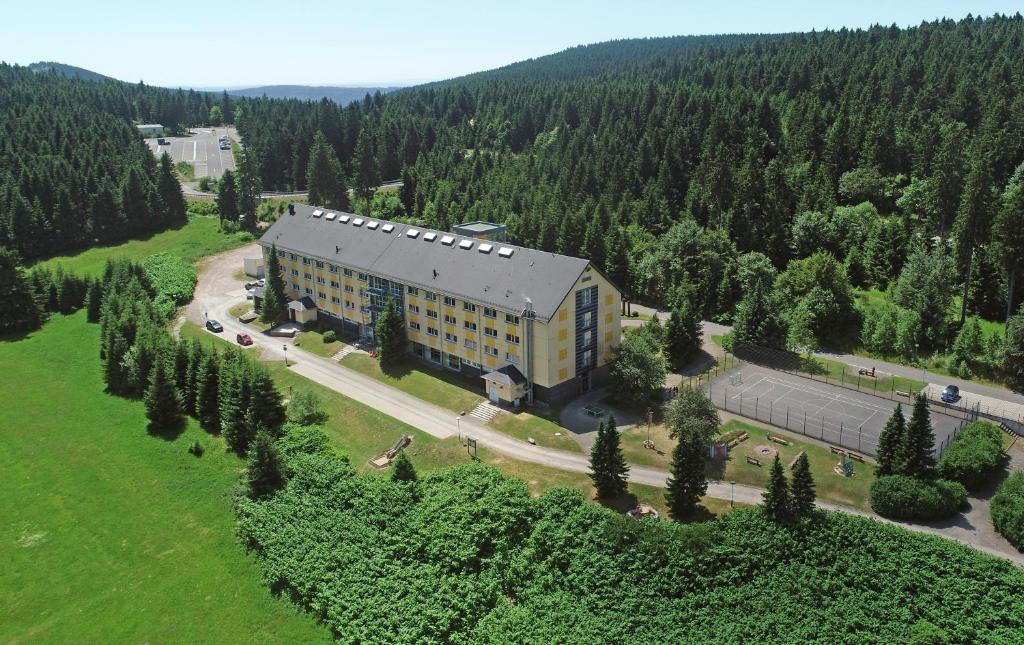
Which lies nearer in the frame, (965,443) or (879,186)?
(965,443)

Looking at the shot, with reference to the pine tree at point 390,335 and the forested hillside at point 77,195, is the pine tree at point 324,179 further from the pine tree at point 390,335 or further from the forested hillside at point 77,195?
the pine tree at point 390,335

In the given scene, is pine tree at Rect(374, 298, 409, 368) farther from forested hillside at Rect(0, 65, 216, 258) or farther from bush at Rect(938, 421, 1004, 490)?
forested hillside at Rect(0, 65, 216, 258)

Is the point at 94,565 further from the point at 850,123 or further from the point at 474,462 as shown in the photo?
the point at 850,123

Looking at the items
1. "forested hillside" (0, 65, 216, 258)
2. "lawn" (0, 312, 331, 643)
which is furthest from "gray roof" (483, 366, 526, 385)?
"forested hillside" (0, 65, 216, 258)

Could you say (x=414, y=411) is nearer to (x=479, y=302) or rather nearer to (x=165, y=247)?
(x=479, y=302)

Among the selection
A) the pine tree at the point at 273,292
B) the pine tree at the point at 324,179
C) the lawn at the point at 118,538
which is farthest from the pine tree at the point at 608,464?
the pine tree at the point at 324,179

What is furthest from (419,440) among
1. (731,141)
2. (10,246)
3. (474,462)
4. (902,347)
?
(10,246)
